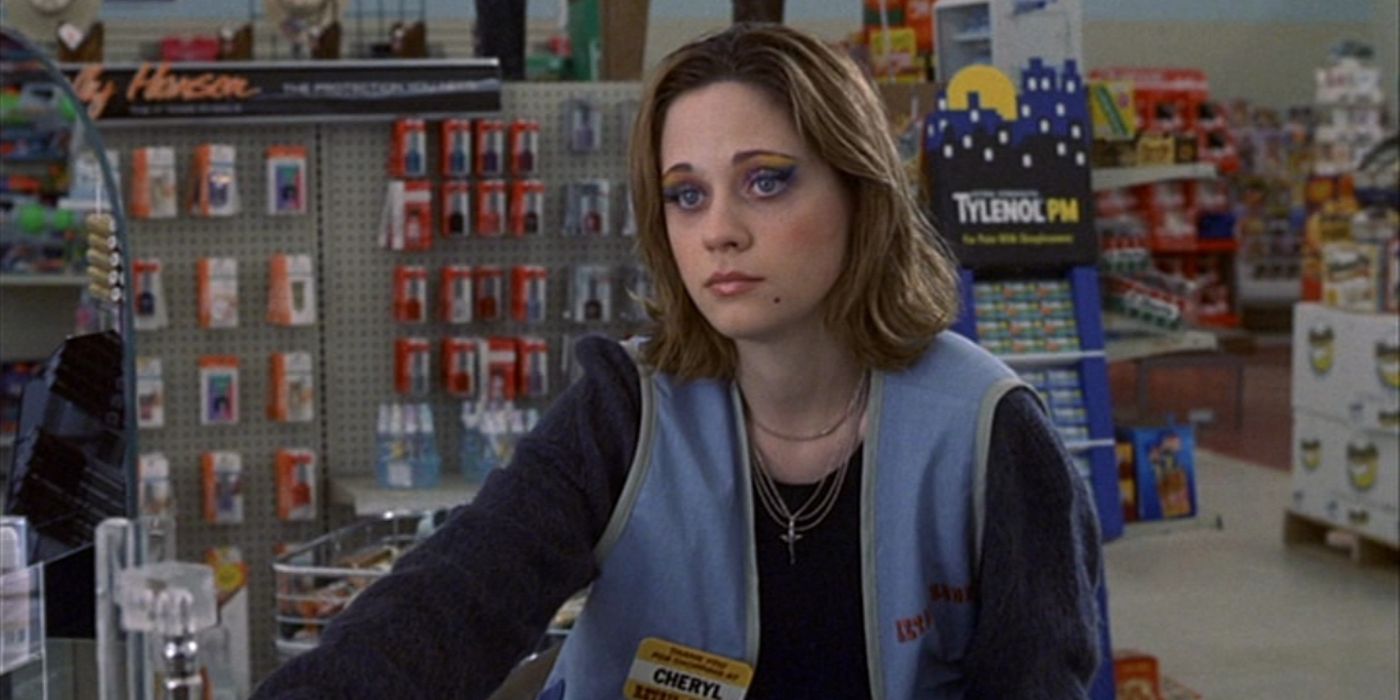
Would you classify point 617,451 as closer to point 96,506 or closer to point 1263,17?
point 96,506

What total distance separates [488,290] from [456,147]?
367mm

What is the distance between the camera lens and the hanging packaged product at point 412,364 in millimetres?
5352

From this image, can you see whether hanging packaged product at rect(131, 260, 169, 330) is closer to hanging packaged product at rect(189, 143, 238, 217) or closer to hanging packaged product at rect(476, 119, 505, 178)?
hanging packaged product at rect(189, 143, 238, 217)

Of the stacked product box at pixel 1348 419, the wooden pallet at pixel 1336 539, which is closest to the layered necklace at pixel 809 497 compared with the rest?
the stacked product box at pixel 1348 419

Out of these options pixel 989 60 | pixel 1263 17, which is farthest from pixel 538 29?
pixel 1263 17

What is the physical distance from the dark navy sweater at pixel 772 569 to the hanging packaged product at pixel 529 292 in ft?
11.8

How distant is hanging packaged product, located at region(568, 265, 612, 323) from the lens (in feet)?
17.7

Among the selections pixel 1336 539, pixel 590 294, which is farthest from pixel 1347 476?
pixel 590 294

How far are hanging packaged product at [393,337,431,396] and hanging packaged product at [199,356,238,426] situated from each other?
0.40 metres

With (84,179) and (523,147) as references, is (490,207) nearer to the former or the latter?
(523,147)

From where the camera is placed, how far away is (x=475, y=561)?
1.62 metres

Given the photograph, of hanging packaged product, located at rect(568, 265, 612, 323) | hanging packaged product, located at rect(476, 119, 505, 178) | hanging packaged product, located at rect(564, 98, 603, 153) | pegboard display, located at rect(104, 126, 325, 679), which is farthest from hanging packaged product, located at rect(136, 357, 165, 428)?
hanging packaged product, located at rect(564, 98, 603, 153)

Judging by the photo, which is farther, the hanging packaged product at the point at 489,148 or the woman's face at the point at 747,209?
the hanging packaged product at the point at 489,148

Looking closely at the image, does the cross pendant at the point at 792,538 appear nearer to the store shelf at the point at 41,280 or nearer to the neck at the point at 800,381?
the neck at the point at 800,381
